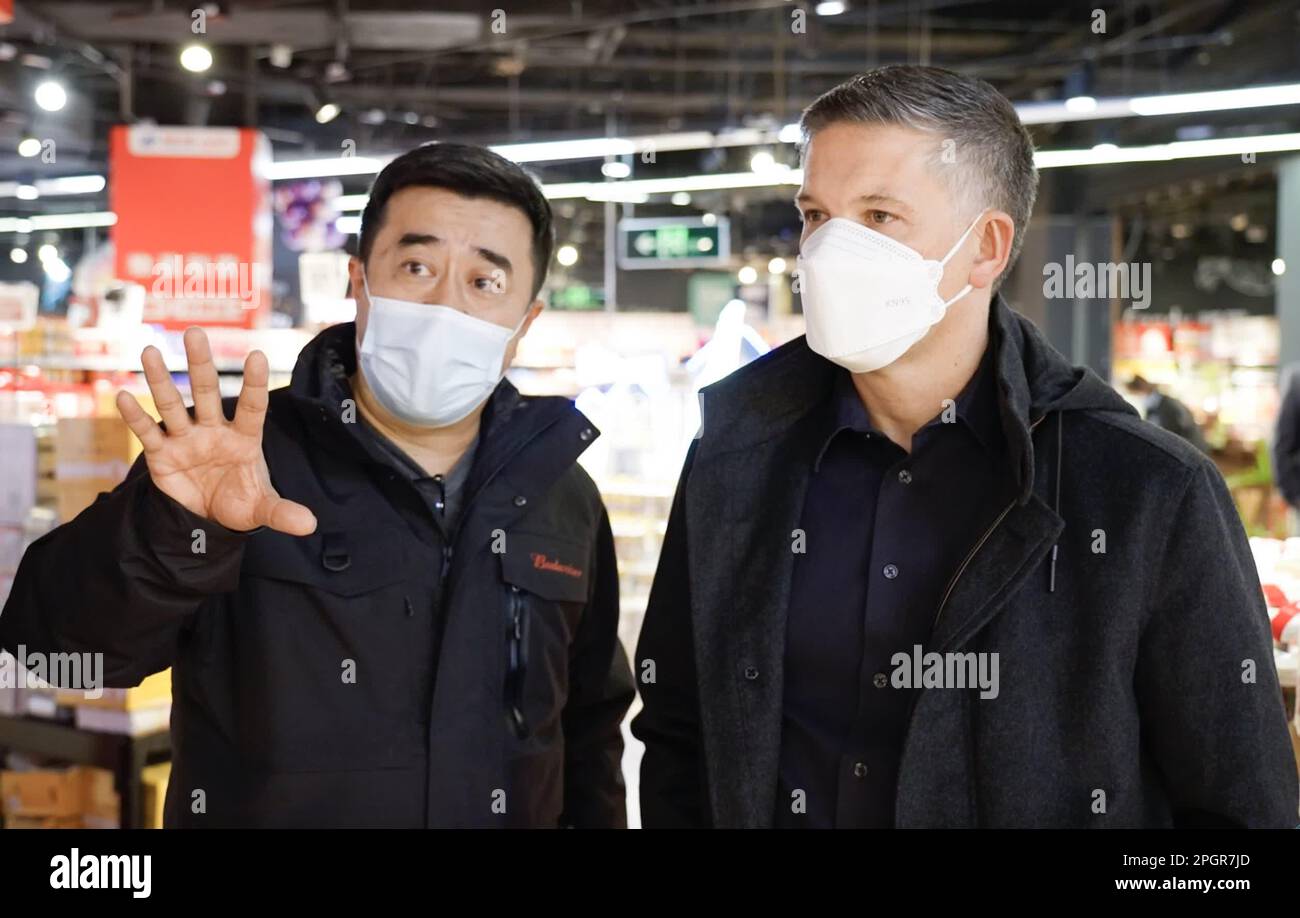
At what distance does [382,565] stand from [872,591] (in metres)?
0.70

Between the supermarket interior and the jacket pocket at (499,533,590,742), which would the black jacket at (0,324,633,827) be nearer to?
the jacket pocket at (499,533,590,742)

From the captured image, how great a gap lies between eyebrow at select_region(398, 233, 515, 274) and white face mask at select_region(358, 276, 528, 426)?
0.09m

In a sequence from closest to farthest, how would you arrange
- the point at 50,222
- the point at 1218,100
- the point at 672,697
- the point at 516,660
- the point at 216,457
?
the point at 216,457 < the point at 672,697 < the point at 516,660 < the point at 1218,100 < the point at 50,222

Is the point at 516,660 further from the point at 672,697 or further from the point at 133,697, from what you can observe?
the point at 133,697

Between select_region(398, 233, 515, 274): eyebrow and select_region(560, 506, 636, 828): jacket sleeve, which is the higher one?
select_region(398, 233, 515, 274): eyebrow

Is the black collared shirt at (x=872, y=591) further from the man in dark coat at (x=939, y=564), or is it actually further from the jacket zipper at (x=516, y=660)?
the jacket zipper at (x=516, y=660)

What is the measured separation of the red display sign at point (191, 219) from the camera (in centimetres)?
673

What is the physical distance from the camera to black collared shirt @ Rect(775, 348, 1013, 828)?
1474 mm

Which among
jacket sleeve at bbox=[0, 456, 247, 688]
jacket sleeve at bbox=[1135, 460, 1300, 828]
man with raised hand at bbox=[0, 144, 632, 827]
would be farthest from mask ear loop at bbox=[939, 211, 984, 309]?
jacket sleeve at bbox=[0, 456, 247, 688]

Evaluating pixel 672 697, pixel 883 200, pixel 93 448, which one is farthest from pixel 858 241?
pixel 93 448

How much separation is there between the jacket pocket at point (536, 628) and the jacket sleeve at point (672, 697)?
0.18 metres

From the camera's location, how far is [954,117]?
150 centimetres

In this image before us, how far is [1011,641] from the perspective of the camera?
143 centimetres
